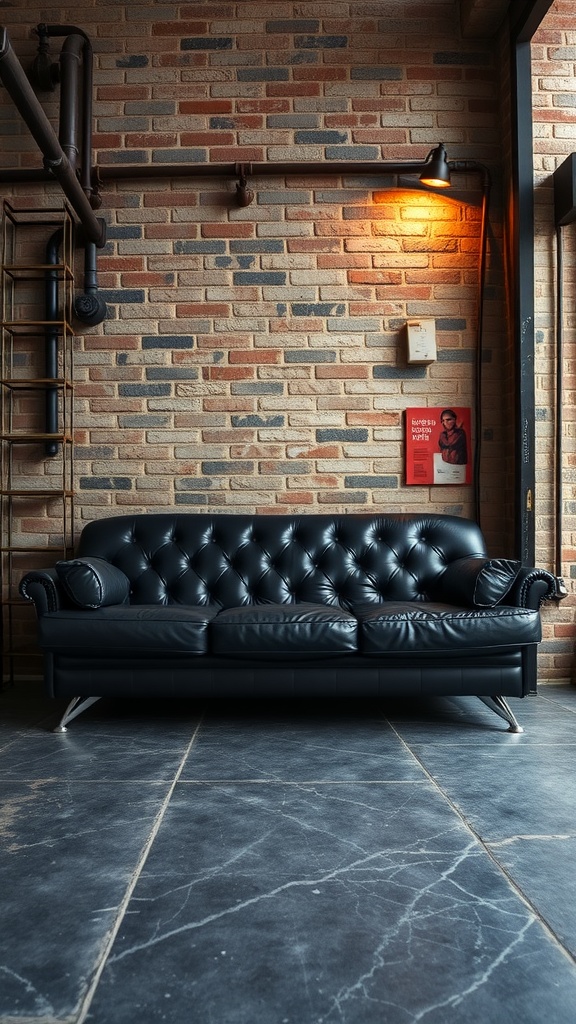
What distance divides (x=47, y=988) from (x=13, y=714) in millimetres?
2137

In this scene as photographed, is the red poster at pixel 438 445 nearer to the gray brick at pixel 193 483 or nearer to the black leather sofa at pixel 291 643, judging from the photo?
the black leather sofa at pixel 291 643

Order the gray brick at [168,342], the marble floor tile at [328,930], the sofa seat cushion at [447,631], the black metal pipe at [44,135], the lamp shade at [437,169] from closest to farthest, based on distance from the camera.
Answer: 1. the marble floor tile at [328,930]
2. the black metal pipe at [44,135]
3. the sofa seat cushion at [447,631]
4. the lamp shade at [437,169]
5. the gray brick at [168,342]

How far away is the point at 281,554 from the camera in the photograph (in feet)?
11.8

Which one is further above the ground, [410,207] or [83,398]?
[410,207]

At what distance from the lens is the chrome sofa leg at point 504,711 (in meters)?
2.88

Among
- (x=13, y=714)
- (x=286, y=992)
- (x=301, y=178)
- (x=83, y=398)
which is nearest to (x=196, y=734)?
(x=13, y=714)

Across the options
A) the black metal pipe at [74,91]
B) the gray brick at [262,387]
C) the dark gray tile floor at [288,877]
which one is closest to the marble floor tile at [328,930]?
the dark gray tile floor at [288,877]

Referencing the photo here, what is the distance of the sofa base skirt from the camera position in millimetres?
2936

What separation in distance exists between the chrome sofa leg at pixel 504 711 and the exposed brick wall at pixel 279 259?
1142 millimetres

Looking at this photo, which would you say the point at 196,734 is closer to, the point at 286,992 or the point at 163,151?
the point at 286,992

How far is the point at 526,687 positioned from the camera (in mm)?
2967

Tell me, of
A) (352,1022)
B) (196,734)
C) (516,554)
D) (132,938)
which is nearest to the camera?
(352,1022)

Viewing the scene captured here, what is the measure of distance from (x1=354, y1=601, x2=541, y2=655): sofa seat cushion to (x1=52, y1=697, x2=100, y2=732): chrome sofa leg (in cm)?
116

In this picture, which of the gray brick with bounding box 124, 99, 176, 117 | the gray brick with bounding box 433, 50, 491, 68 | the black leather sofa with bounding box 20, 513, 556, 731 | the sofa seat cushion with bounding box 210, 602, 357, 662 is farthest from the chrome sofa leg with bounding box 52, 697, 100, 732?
the gray brick with bounding box 433, 50, 491, 68
